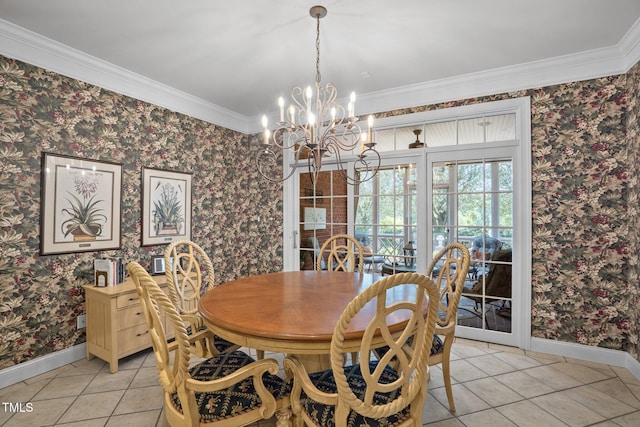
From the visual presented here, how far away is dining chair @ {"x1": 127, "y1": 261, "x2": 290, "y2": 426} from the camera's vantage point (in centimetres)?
125

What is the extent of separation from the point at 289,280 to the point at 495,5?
236 centimetres

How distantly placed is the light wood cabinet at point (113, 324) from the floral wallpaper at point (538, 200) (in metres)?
0.20

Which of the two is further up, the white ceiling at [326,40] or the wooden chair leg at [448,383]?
the white ceiling at [326,40]

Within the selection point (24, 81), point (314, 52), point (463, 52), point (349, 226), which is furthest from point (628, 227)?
point (24, 81)

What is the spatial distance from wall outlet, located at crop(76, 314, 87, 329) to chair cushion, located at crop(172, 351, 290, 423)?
1.90m

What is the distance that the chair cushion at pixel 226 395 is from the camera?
4.41 ft

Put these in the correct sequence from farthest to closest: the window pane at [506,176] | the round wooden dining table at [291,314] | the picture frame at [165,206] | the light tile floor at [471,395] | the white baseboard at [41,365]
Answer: the picture frame at [165,206] → the window pane at [506,176] → the white baseboard at [41,365] → the light tile floor at [471,395] → the round wooden dining table at [291,314]

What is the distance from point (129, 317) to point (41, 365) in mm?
701

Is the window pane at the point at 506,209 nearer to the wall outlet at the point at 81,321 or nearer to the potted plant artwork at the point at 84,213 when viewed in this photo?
the potted plant artwork at the point at 84,213

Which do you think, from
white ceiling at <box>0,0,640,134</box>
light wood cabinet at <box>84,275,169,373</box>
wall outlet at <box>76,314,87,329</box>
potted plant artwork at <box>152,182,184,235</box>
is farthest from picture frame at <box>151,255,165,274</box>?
white ceiling at <box>0,0,640,134</box>

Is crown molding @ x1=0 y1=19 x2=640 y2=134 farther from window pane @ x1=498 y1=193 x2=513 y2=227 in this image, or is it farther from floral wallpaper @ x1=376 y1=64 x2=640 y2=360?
window pane @ x1=498 y1=193 x2=513 y2=227

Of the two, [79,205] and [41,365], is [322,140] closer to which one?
[79,205]

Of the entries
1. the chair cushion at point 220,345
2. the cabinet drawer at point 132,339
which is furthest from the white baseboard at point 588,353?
the cabinet drawer at point 132,339

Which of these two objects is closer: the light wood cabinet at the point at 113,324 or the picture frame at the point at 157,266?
the light wood cabinet at the point at 113,324
